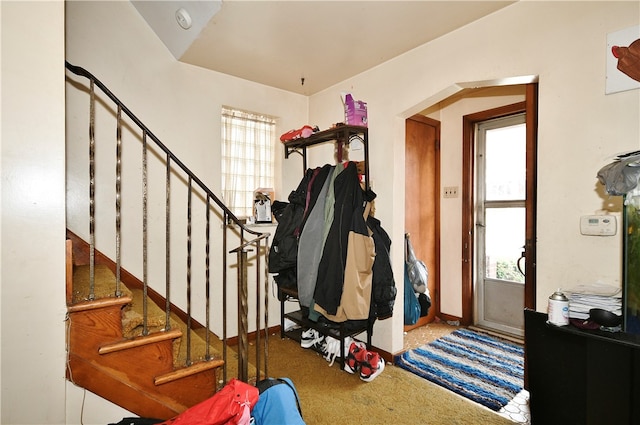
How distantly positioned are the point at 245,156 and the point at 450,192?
6.97ft

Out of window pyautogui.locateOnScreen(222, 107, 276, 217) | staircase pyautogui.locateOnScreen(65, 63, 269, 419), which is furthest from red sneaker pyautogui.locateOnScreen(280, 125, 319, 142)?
staircase pyautogui.locateOnScreen(65, 63, 269, 419)

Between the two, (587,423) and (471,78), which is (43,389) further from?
(471,78)

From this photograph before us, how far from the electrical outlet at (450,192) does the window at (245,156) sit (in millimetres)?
1828

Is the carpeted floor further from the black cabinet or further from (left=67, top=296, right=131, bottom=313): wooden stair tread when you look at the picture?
(left=67, top=296, right=131, bottom=313): wooden stair tread

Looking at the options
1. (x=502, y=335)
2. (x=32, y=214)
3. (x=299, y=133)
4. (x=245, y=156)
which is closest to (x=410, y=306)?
(x=502, y=335)

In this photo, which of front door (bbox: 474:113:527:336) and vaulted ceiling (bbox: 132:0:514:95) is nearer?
vaulted ceiling (bbox: 132:0:514:95)

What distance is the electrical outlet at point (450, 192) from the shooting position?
3.33m

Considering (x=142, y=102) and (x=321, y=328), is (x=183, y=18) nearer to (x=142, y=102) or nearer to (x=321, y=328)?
(x=142, y=102)

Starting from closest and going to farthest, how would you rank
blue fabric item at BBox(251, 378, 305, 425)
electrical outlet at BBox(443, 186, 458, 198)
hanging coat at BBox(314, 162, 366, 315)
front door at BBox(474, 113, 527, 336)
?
blue fabric item at BBox(251, 378, 305, 425)
hanging coat at BBox(314, 162, 366, 315)
front door at BBox(474, 113, 527, 336)
electrical outlet at BBox(443, 186, 458, 198)

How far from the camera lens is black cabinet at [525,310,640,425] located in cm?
125

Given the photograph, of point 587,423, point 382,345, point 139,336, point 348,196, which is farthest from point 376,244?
point 139,336

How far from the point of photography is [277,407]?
1.50m

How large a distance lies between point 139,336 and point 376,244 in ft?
5.12

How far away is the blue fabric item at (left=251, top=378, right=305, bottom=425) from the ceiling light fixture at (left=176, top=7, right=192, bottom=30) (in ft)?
7.50
